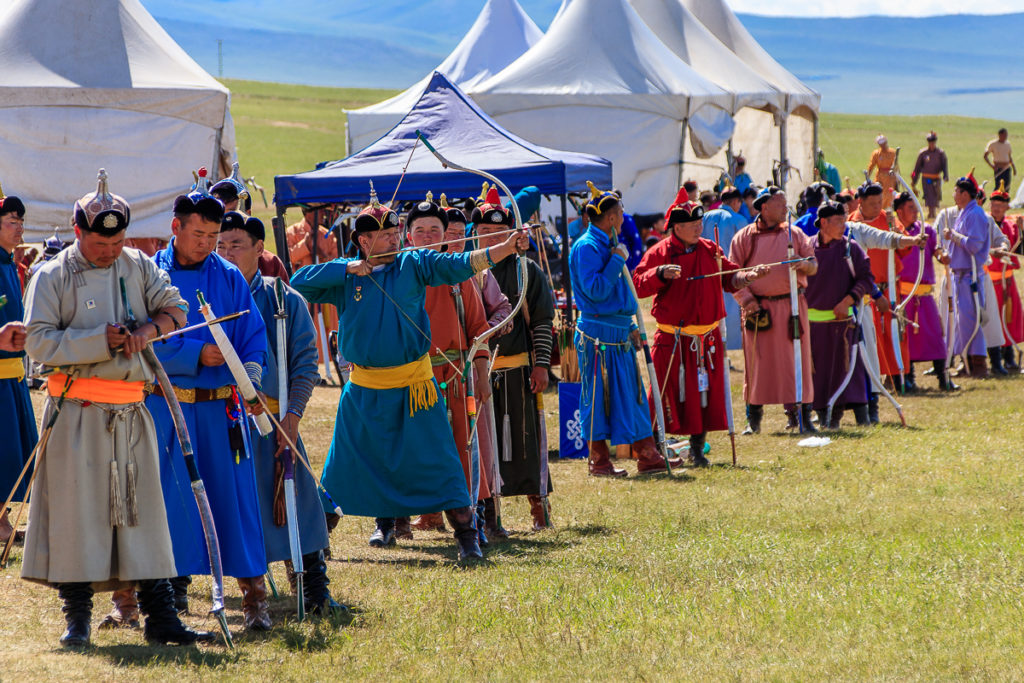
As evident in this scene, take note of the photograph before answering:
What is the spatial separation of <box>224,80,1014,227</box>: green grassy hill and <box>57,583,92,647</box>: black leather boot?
27.5 meters

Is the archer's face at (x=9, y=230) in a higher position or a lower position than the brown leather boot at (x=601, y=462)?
higher

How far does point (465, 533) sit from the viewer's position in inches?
252

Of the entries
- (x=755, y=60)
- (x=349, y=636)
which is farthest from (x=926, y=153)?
(x=349, y=636)

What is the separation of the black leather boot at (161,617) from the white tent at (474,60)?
14.1 metres

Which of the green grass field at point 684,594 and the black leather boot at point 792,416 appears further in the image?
the black leather boot at point 792,416

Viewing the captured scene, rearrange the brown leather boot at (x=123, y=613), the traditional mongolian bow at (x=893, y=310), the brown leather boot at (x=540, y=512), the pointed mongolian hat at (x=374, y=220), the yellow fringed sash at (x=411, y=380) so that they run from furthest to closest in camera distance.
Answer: the traditional mongolian bow at (x=893, y=310) → the brown leather boot at (x=540, y=512) → the yellow fringed sash at (x=411, y=380) → the pointed mongolian hat at (x=374, y=220) → the brown leather boot at (x=123, y=613)

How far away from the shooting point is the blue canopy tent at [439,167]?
9.98 m

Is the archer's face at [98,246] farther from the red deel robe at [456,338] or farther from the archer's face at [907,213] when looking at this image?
the archer's face at [907,213]

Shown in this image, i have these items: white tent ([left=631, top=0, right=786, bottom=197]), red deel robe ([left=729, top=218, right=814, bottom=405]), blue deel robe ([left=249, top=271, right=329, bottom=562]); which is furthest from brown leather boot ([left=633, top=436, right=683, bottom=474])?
white tent ([left=631, top=0, right=786, bottom=197])

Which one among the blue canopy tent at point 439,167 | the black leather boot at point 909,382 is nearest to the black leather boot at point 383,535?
the blue canopy tent at point 439,167

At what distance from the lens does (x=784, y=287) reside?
32.3 feet

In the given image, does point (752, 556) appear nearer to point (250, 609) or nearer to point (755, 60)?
point (250, 609)

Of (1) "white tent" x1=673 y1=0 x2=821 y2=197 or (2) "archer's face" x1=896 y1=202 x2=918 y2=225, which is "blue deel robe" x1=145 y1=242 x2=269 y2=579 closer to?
(2) "archer's face" x1=896 y1=202 x2=918 y2=225

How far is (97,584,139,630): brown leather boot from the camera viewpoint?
5195mm
